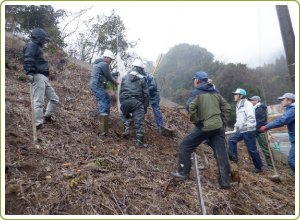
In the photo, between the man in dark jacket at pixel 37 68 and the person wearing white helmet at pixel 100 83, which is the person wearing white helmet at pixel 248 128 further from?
the man in dark jacket at pixel 37 68

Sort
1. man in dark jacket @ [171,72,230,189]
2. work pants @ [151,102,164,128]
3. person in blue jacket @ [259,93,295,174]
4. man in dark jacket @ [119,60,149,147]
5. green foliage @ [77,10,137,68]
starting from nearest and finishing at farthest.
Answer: man in dark jacket @ [171,72,230,189] < person in blue jacket @ [259,93,295,174] < man in dark jacket @ [119,60,149,147] < work pants @ [151,102,164,128] < green foliage @ [77,10,137,68]

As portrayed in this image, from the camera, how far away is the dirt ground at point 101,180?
8.68 feet

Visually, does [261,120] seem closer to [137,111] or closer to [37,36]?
[137,111]

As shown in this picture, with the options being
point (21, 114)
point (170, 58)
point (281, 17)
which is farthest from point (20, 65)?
point (170, 58)

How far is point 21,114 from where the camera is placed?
4.74 m

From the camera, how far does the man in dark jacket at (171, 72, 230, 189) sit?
3.44 m

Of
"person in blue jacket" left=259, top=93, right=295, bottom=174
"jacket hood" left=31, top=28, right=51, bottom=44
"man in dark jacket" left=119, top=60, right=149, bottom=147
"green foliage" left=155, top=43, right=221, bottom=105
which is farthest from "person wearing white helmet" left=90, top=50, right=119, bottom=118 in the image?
"green foliage" left=155, top=43, right=221, bottom=105

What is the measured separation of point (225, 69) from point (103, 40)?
859 centimetres

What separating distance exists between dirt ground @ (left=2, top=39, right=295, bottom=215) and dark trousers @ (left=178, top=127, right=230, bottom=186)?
230 millimetres

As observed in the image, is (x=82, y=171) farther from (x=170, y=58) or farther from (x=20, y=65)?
(x=170, y=58)

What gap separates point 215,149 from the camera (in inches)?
140

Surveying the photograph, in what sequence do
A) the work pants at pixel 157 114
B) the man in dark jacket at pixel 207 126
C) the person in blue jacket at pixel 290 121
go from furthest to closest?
1. the work pants at pixel 157 114
2. the person in blue jacket at pixel 290 121
3. the man in dark jacket at pixel 207 126

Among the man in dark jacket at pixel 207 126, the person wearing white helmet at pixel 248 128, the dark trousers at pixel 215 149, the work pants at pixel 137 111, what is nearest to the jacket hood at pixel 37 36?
the work pants at pixel 137 111

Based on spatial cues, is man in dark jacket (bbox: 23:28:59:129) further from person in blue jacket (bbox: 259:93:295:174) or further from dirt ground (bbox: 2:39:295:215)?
person in blue jacket (bbox: 259:93:295:174)
